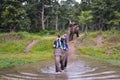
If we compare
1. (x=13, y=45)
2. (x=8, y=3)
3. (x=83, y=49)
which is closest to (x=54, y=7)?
(x=8, y=3)

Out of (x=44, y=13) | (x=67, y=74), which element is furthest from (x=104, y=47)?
(x=44, y=13)

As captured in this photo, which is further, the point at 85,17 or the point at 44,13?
the point at 44,13

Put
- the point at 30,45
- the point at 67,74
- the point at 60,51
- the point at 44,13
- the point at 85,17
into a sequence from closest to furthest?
1. the point at 67,74
2. the point at 60,51
3. the point at 30,45
4. the point at 85,17
5. the point at 44,13

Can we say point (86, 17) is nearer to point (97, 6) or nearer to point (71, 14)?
point (97, 6)

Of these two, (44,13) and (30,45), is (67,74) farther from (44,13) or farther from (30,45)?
(44,13)

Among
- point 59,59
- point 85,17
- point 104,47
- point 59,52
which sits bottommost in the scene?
point 104,47

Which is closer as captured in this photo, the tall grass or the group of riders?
the group of riders

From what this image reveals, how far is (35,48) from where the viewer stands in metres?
40.5

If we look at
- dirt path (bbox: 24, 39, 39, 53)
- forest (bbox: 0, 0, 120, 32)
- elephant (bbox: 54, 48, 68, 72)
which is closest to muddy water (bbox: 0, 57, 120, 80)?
elephant (bbox: 54, 48, 68, 72)

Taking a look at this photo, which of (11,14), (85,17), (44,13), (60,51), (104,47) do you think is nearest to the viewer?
(60,51)

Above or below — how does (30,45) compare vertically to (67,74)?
below

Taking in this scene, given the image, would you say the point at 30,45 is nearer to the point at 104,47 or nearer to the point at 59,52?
the point at 104,47

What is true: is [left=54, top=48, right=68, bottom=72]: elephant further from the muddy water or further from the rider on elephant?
the muddy water

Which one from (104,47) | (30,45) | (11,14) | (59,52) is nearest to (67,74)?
(59,52)
